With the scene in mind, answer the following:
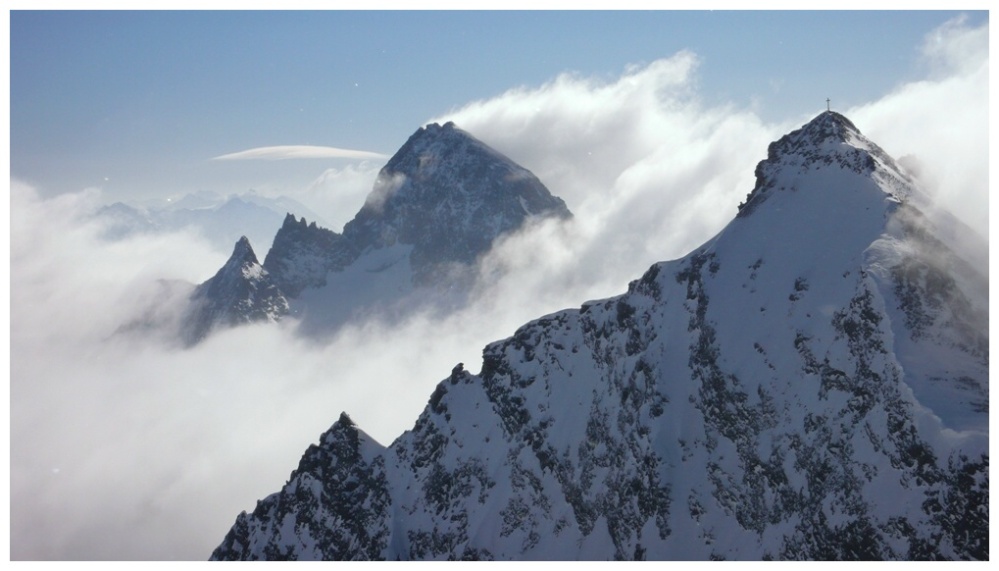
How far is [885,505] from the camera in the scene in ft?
250

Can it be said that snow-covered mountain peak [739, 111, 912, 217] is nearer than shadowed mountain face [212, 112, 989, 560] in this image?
No

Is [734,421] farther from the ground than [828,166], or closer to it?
closer to it

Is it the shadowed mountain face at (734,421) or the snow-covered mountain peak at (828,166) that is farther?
the snow-covered mountain peak at (828,166)

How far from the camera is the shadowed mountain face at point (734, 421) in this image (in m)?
77.0

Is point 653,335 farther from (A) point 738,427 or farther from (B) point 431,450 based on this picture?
(B) point 431,450

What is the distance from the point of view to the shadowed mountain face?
77000mm

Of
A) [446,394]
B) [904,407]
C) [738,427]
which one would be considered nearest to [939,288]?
[904,407]

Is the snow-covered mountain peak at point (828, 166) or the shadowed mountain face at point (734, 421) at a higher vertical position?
the snow-covered mountain peak at point (828, 166)

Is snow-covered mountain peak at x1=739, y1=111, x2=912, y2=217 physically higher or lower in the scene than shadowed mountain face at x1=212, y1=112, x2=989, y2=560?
higher

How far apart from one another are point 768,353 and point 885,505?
23395 mm

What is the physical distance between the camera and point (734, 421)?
99688mm

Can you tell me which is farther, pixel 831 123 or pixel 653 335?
pixel 653 335

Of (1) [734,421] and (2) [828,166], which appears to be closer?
(1) [734,421]

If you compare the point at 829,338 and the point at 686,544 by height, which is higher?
the point at 829,338
